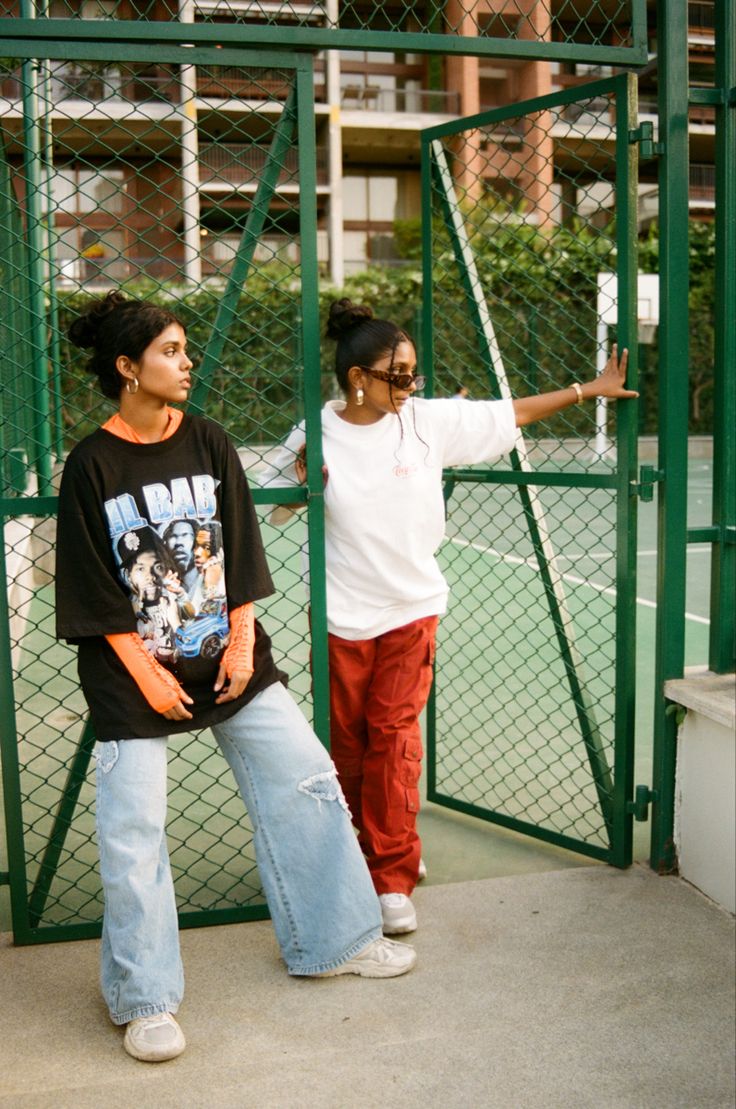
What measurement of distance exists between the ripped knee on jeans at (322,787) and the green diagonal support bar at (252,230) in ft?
3.62

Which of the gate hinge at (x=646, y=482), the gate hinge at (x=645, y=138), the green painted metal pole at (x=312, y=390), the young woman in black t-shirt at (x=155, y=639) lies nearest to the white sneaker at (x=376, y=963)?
the young woman in black t-shirt at (x=155, y=639)

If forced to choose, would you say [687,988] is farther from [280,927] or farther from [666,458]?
[666,458]

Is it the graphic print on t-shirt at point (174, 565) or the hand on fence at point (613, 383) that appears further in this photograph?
the hand on fence at point (613, 383)

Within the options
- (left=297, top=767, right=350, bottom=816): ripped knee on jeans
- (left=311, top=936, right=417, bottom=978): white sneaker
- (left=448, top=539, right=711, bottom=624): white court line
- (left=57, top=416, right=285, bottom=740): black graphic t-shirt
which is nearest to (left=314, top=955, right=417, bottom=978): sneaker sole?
(left=311, top=936, right=417, bottom=978): white sneaker

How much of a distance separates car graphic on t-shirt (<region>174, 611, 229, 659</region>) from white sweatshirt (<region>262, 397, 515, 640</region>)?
0.57 meters

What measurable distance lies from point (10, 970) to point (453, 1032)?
1.27 metres

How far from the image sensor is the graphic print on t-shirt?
279 cm

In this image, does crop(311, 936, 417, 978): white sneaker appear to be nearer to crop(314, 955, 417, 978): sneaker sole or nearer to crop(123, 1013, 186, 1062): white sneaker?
crop(314, 955, 417, 978): sneaker sole

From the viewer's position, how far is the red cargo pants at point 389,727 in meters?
3.42

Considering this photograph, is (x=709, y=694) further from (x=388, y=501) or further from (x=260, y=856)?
(x=260, y=856)

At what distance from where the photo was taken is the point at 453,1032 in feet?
9.34

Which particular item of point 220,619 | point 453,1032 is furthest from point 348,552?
point 453,1032

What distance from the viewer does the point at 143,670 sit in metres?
2.78

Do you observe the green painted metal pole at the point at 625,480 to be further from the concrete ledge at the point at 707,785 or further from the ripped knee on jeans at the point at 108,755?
the ripped knee on jeans at the point at 108,755
